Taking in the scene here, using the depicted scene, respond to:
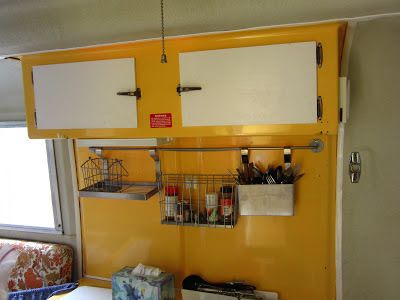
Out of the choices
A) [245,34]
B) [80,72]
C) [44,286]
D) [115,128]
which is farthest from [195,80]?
[44,286]

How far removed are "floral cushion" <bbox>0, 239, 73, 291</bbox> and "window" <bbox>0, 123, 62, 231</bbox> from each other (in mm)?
151

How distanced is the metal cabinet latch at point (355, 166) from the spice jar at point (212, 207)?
1.94 feet

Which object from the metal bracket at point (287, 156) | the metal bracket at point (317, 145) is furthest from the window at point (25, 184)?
the metal bracket at point (317, 145)

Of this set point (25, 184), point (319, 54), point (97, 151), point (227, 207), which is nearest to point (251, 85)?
point (319, 54)

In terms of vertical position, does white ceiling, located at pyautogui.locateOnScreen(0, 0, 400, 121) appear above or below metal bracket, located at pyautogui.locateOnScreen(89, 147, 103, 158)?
above

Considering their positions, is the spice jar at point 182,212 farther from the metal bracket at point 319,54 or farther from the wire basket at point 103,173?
the metal bracket at point 319,54

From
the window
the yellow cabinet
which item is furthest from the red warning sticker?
the window

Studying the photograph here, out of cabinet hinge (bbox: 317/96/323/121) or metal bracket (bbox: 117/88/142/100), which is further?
metal bracket (bbox: 117/88/142/100)

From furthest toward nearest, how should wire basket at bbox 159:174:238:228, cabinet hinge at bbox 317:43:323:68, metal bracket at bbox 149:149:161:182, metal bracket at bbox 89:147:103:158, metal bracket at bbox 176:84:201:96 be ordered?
metal bracket at bbox 89:147:103:158, metal bracket at bbox 149:149:161:182, wire basket at bbox 159:174:238:228, metal bracket at bbox 176:84:201:96, cabinet hinge at bbox 317:43:323:68

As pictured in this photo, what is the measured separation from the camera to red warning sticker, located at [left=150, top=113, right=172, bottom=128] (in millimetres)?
1396

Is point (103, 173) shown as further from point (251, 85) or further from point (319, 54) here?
point (319, 54)

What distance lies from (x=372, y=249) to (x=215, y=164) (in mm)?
782

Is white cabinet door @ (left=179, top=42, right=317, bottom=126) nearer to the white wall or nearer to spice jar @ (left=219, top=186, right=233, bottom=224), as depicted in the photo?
spice jar @ (left=219, top=186, right=233, bottom=224)

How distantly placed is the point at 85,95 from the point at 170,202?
24.2 inches
